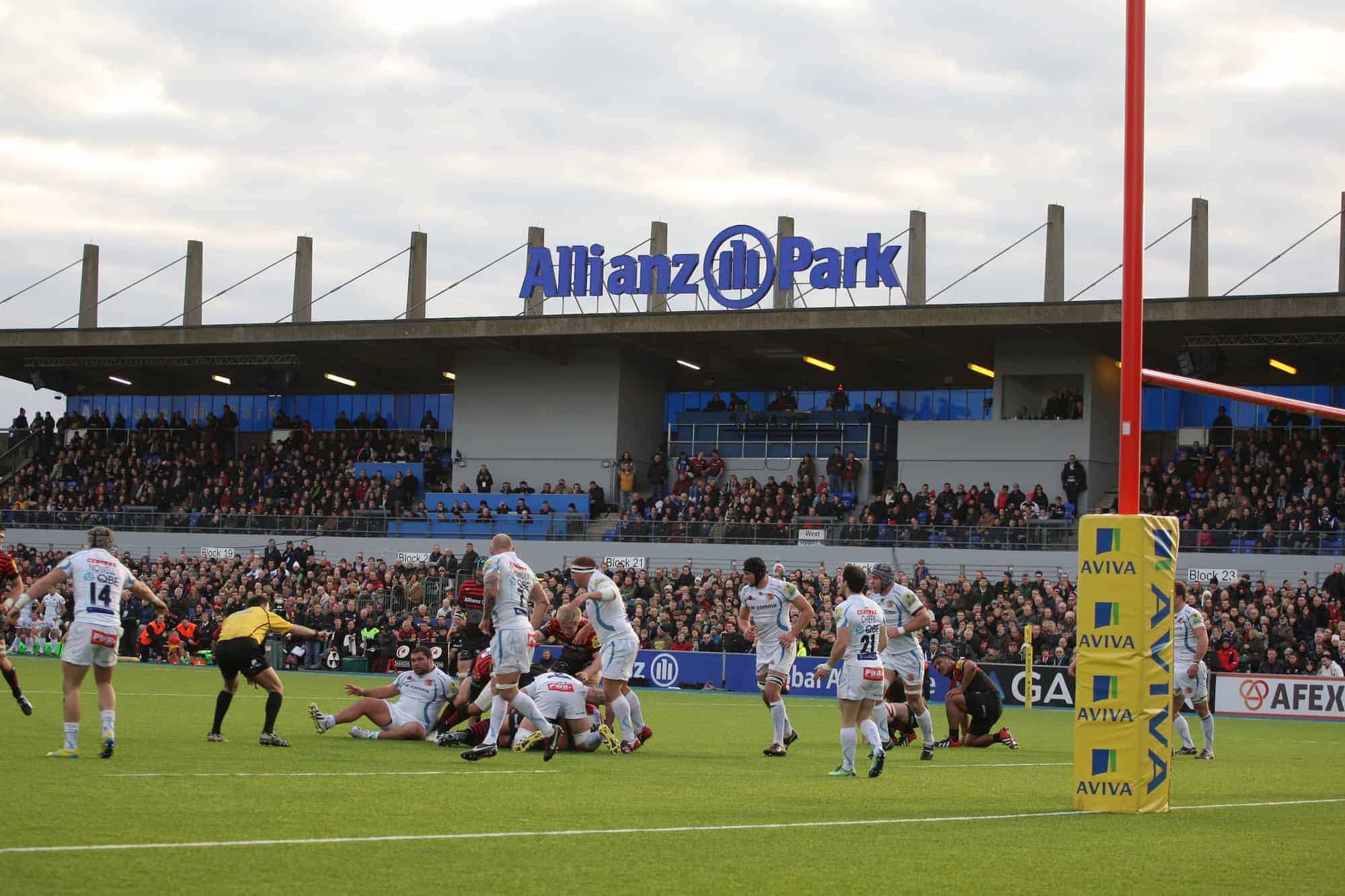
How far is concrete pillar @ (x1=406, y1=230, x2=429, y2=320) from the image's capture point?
57438mm

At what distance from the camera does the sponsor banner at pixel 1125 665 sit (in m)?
11.6

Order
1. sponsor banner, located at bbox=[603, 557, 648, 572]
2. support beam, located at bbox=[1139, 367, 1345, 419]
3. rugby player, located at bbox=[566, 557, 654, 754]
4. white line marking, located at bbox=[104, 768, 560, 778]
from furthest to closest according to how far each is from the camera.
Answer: sponsor banner, located at bbox=[603, 557, 648, 572], rugby player, located at bbox=[566, 557, 654, 754], support beam, located at bbox=[1139, 367, 1345, 419], white line marking, located at bbox=[104, 768, 560, 778]

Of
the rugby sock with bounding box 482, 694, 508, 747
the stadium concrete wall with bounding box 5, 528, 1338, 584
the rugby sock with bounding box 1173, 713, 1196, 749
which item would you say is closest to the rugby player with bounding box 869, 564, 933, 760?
the rugby sock with bounding box 1173, 713, 1196, 749

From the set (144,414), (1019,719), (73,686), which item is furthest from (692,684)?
(144,414)

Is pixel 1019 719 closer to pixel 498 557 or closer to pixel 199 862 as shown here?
pixel 498 557

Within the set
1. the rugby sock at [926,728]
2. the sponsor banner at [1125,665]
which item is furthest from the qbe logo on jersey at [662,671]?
the sponsor banner at [1125,665]

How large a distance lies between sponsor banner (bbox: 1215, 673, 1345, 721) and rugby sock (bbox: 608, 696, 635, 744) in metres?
17.8

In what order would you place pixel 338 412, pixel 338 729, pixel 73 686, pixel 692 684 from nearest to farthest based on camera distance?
1. pixel 73 686
2. pixel 338 729
3. pixel 692 684
4. pixel 338 412

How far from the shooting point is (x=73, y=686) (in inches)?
548

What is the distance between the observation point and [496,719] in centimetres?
1533

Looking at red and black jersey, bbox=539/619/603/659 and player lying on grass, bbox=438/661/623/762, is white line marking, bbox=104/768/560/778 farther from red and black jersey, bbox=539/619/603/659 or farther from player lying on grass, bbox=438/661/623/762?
red and black jersey, bbox=539/619/603/659

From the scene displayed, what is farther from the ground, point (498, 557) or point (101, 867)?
point (498, 557)

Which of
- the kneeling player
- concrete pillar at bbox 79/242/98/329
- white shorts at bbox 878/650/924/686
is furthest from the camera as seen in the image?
concrete pillar at bbox 79/242/98/329

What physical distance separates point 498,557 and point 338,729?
193 inches
